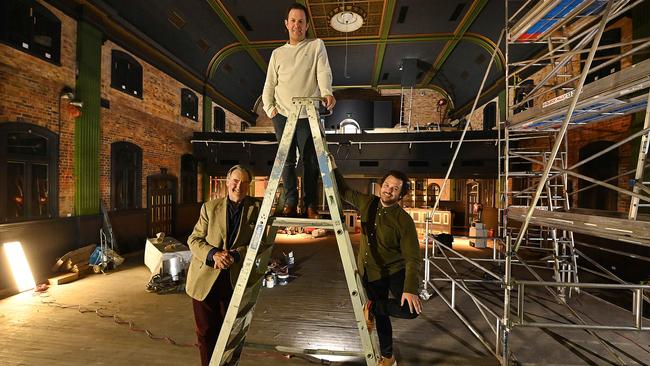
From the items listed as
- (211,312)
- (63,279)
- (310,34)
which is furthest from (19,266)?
(310,34)

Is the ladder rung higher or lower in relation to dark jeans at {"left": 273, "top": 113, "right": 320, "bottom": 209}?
lower

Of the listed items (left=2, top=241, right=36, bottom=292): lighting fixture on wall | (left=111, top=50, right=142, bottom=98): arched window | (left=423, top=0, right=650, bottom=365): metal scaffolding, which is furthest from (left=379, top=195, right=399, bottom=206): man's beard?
(left=111, top=50, right=142, bottom=98): arched window

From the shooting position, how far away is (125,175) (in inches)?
292

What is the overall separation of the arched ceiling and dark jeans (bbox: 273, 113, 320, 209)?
273 inches

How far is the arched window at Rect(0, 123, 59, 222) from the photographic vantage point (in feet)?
15.9

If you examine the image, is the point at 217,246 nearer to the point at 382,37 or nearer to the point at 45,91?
the point at 45,91

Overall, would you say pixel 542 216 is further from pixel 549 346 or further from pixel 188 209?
pixel 188 209

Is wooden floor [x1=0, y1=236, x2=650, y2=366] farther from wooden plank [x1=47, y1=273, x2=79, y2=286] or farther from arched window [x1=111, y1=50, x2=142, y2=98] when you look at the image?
arched window [x1=111, y1=50, x2=142, y2=98]

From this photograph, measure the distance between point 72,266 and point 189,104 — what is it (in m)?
6.28

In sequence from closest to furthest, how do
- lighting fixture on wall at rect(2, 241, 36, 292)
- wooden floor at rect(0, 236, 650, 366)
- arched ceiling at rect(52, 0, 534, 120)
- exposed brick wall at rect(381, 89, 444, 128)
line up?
1. wooden floor at rect(0, 236, 650, 366)
2. lighting fixture on wall at rect(2, 241, 36, 292)
3. arched ceiling at rect(52, 0, 534, 120)
4. exposed brick wall at rect(381, 89, 444, 128)

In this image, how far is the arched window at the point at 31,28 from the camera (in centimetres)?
480

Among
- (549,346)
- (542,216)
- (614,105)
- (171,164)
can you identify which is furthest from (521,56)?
(171,164)

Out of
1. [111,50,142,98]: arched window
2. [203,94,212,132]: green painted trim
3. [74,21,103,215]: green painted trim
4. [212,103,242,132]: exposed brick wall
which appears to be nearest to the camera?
[74,21,103,215]: green painted trim

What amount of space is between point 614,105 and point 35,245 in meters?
9.05
